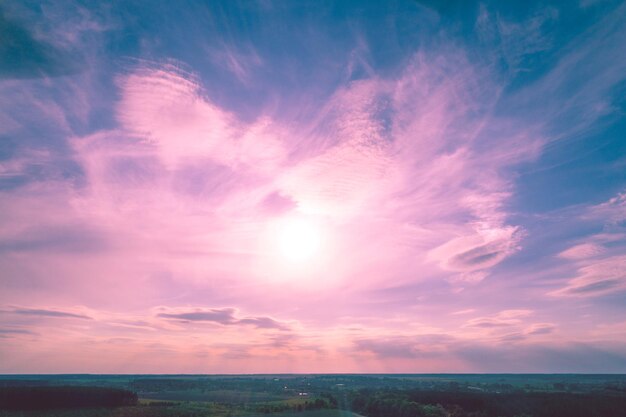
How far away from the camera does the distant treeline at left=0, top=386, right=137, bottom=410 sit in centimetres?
12138

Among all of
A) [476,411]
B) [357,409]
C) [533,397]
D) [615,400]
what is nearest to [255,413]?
[357,409]

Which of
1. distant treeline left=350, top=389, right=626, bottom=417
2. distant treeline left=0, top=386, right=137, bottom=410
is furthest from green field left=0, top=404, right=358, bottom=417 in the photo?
distant treeline left=350, top=389, right=626, bottom=417

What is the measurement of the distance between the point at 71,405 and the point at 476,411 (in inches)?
4792

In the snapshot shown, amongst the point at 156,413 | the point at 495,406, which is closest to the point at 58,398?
the point at 156,413

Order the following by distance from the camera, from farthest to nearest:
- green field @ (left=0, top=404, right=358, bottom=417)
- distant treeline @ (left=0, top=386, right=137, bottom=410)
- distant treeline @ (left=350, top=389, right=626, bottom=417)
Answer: distant treeline @ (left=0, top=386, right=137, bottom=410) < green field @ (left=0, top=404, right=358, bottom=417) < distant treeline @ (left=350, top=389, right=626, bottom=417)

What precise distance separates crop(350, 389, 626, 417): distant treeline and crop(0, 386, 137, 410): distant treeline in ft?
264

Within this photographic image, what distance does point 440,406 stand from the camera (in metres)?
122

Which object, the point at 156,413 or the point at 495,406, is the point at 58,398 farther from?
the point at 495,406

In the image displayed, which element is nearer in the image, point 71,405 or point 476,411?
point 476,411

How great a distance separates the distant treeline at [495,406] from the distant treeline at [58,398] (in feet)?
264

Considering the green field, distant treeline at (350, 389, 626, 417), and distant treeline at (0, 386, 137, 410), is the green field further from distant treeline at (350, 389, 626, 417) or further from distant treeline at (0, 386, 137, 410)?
distant treeline at (350, 389, 626, 417)

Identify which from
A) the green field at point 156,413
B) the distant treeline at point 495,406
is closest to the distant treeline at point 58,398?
the green field at point 156,413

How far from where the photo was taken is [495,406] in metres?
119

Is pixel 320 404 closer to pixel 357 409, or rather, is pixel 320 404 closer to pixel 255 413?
pixel 357 409
